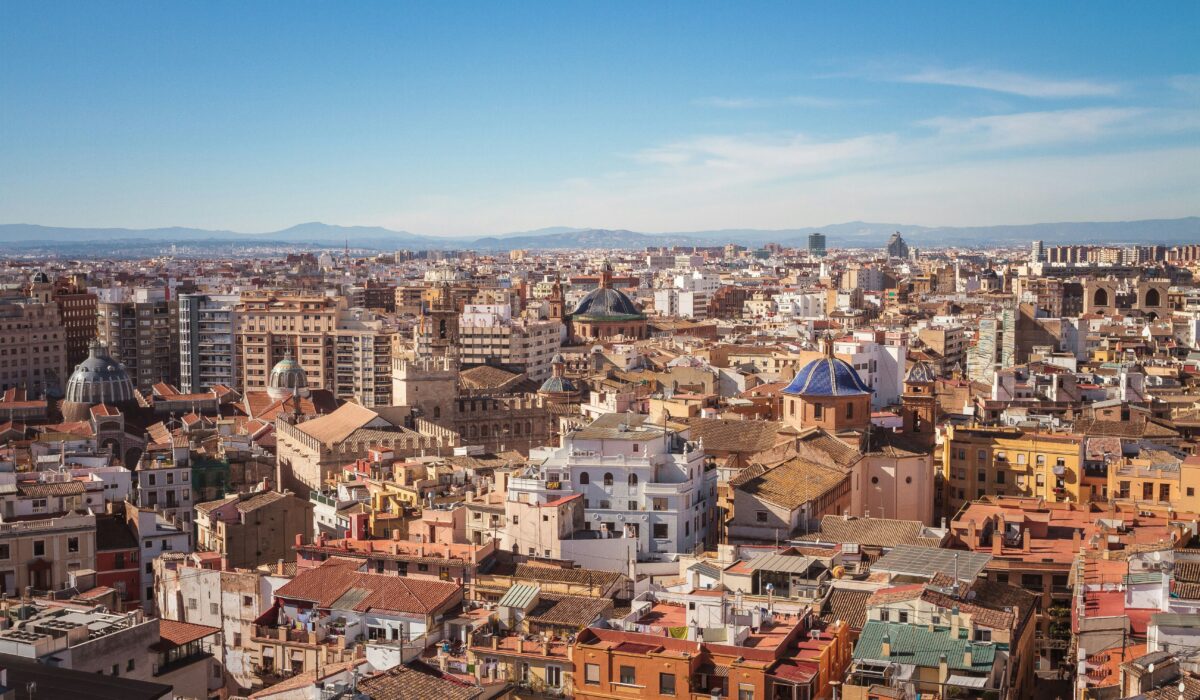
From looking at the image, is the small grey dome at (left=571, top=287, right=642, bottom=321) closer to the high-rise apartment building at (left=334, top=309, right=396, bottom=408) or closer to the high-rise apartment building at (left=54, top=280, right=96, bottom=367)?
the high-rise apartment building at (left=334, top=309, right=396, bottom=408)

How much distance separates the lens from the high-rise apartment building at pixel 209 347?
89.5 metres

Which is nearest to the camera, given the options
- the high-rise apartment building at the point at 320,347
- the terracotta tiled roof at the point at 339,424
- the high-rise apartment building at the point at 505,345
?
the terracotta tiled roof at the point at 339,424

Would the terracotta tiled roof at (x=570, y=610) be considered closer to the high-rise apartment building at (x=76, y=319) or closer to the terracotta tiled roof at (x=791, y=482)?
the terracotta tiled roof at (x=791, y=482)

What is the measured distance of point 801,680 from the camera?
23.1 metres

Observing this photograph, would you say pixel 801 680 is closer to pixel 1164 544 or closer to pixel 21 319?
pixel 1164 544

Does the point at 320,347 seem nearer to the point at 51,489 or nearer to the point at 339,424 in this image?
the point at 339,424

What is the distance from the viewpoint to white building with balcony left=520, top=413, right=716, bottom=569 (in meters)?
34.3

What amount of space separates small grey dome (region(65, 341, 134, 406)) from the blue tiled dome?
3316 centimetres

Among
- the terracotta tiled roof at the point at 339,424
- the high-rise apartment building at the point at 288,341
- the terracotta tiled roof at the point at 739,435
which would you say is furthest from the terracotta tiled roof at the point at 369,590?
the high-rise apartment building at the point at 288,341

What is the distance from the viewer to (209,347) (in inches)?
3531

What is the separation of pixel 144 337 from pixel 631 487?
64.7m

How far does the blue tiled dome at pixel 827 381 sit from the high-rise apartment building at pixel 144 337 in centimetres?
5699

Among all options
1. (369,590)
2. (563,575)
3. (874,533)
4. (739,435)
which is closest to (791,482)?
(874,533)

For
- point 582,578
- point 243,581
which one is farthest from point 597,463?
point 243,581
